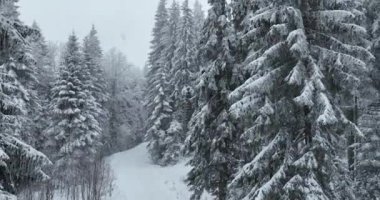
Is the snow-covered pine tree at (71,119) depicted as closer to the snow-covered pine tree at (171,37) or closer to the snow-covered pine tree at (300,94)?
the snow-covered pine tree at (171,37)

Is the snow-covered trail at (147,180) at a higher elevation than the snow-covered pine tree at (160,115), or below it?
below

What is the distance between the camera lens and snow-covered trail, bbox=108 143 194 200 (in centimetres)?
3281

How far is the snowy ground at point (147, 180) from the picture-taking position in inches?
1292

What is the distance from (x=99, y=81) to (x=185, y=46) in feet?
45.0

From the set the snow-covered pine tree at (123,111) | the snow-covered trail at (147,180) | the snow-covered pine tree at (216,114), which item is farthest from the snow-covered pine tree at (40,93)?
the snow-covered pine tree at (216,114)

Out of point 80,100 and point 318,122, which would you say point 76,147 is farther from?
point 318,122

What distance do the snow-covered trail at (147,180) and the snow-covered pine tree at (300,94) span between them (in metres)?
17.0

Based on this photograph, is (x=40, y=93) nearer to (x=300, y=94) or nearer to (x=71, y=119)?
(x=71, y=119)

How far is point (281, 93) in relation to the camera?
1340 centimetres

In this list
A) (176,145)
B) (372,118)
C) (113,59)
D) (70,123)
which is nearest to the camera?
(372,118)

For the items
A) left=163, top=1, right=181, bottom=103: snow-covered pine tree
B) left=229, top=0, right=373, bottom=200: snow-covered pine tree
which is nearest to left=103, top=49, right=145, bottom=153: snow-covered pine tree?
left=163, top=1, right=181, bottom=103: snow-covered pine tree

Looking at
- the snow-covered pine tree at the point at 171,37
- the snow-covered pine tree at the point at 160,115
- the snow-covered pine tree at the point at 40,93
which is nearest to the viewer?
the snow-covered pine tree at the point at 40,93

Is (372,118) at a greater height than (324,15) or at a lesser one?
lesser

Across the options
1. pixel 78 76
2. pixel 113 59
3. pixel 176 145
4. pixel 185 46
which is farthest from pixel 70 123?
pixel 113 59
